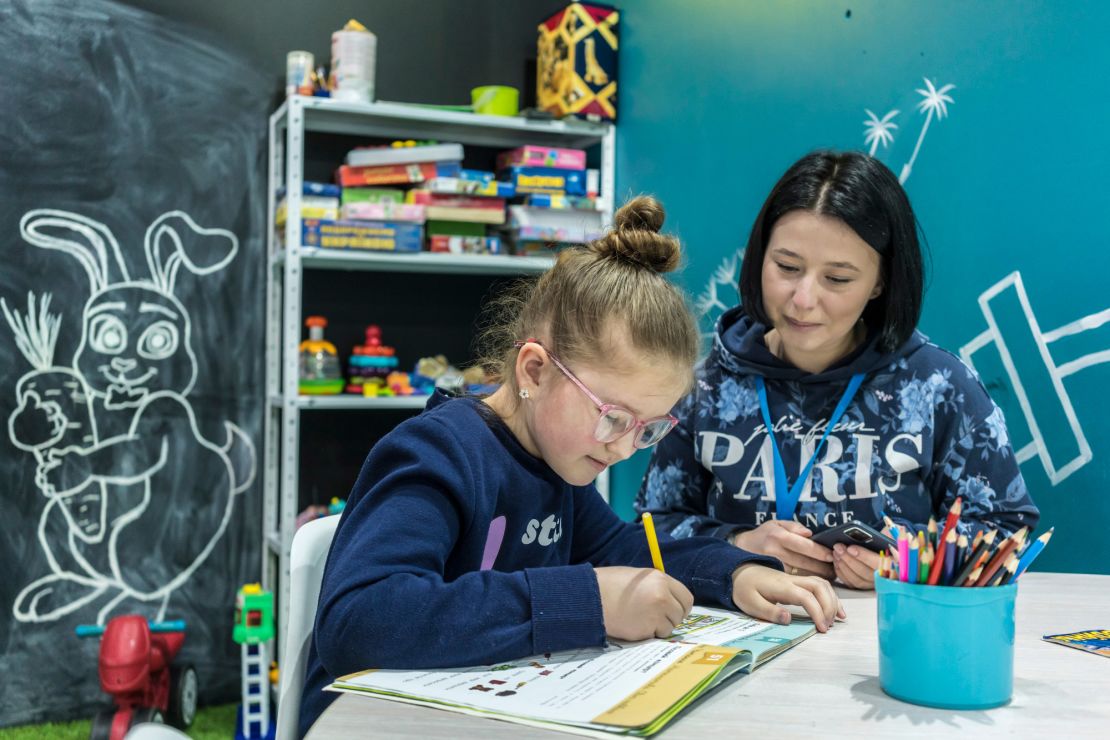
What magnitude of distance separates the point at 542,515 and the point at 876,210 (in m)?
0.69

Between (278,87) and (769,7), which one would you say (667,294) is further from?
(278,87)

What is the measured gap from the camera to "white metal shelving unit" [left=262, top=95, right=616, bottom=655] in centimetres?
268

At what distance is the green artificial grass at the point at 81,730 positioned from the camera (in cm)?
268

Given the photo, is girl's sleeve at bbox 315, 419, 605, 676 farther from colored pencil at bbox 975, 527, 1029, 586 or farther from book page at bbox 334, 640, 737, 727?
colored pencil at bbox 975, 527, 1029, 586

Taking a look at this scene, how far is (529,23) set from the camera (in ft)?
10.5

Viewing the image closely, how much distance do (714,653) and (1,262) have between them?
244 cm

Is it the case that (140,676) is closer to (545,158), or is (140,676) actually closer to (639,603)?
(545,158)

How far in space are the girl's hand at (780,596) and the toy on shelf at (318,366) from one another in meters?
1.82

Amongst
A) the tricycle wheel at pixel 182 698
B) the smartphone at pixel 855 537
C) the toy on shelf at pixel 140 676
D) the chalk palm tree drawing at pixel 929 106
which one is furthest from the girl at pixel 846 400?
the tricycle wheel at pixel 182 698

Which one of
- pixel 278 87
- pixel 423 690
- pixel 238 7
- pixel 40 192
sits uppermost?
pixel 238 7

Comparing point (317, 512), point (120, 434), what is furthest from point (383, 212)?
point (120, 434)

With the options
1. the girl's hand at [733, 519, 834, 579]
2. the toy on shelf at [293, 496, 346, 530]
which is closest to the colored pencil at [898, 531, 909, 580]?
the girl's hand at [733, 519, 834, 579]

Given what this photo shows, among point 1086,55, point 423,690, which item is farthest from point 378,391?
point 423,690

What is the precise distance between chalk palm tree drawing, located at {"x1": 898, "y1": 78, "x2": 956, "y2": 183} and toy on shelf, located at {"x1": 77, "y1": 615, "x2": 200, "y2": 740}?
2.05m
